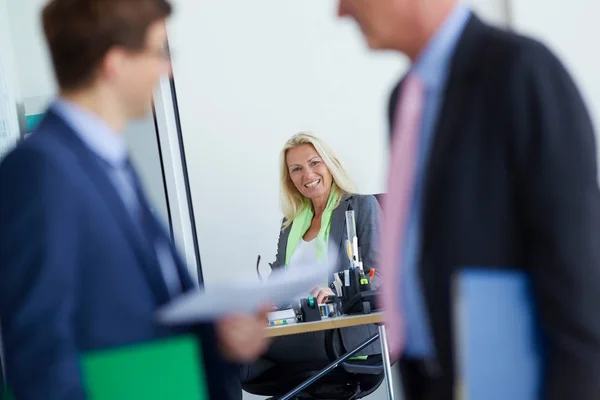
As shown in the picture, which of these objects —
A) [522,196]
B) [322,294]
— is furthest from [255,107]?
[522,196]

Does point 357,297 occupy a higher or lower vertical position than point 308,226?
lower

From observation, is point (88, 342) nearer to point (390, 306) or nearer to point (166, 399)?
point (166, 399)

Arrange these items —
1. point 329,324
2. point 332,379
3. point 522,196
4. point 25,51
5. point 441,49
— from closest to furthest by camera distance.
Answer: point 522,196, point 441,49, point 329,324, point 332,379, point 25,51

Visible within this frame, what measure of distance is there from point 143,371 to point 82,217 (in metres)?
0.24

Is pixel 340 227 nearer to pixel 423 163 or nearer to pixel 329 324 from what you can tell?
pixel 329 324

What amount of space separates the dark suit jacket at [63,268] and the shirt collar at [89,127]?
1cm

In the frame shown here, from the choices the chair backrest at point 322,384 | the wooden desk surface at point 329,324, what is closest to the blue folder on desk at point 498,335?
the wooden desk surface at point 329,324

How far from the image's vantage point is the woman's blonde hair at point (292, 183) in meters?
3.97

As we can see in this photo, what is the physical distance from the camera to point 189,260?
443 cm

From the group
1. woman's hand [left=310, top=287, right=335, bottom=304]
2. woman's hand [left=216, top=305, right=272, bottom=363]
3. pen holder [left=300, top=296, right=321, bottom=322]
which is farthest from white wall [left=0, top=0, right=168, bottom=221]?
woman's hand [left=216, top=305, right=272, bottom=363]

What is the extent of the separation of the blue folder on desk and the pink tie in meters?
0.13

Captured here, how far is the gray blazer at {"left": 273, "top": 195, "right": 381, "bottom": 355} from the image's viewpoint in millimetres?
3453

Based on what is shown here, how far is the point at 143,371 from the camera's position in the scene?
116cm

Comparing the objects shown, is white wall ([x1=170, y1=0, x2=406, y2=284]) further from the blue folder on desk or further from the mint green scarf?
the blue folder on desk
